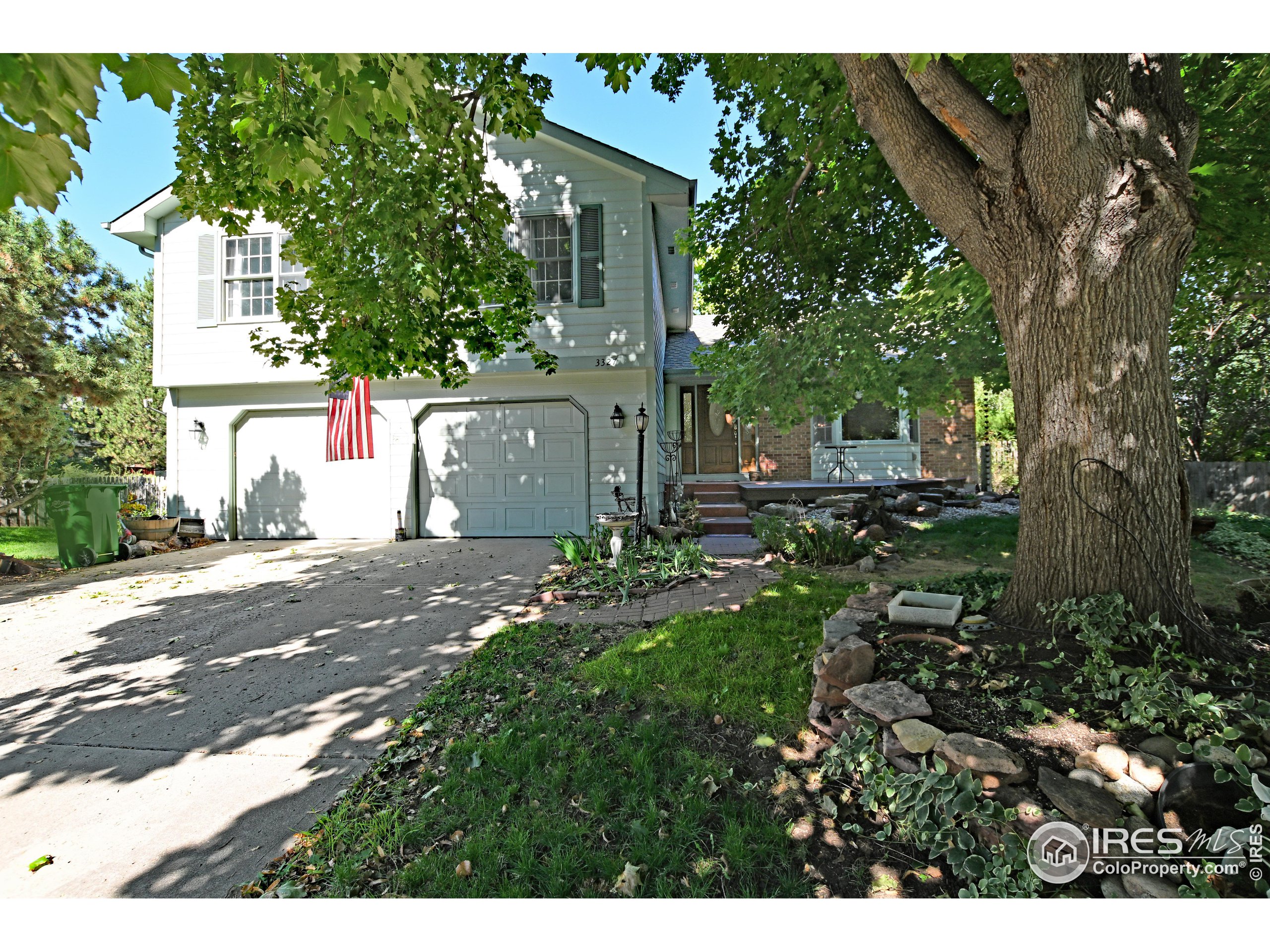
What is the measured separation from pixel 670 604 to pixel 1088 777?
3.14 meters

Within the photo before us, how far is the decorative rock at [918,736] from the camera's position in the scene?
2002mm

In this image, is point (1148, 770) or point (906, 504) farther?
point (906, 504)

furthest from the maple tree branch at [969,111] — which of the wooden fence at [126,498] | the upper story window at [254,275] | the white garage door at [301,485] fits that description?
the wooden fence at [126,498]

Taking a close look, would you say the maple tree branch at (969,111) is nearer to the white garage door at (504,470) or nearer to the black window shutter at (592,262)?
the black window shutter at (592,262)

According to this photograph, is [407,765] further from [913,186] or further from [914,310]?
[914,310]

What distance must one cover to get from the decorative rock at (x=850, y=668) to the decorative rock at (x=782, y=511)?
553 cm

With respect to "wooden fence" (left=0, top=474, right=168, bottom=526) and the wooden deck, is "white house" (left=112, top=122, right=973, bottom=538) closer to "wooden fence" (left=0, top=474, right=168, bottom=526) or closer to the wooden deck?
"wooden fence" (left=0, top=474, right=168, bottom=526)

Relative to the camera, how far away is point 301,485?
30.9 feet

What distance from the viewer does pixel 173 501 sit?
31.0ft

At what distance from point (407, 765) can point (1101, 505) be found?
11.4ft

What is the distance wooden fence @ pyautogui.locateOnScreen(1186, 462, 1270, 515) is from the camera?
7.71 meters

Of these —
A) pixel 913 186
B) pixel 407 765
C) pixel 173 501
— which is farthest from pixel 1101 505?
pixel 173 501

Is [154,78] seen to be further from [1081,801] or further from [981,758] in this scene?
[1081,801]

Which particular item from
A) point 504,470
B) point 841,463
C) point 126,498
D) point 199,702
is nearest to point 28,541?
point 126,498
